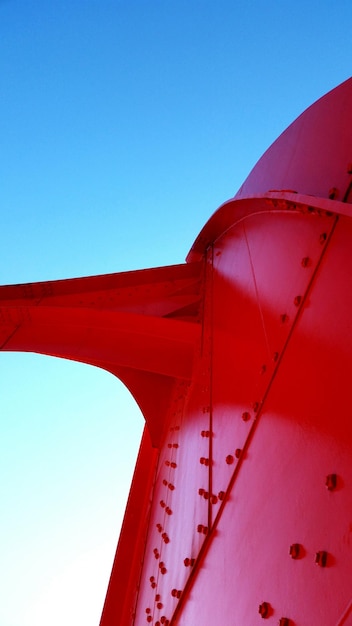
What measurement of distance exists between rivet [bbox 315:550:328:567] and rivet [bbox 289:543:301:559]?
15cm

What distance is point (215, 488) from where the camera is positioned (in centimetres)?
289

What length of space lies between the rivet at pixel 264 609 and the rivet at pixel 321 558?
369 mm

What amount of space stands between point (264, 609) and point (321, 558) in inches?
16.4

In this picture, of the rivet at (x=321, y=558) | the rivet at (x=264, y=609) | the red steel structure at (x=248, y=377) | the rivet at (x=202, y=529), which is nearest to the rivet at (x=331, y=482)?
the red steel structure at (x=248, y=377)

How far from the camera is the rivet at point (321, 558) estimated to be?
1542mm

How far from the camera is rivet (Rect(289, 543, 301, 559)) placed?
1722 millimetres

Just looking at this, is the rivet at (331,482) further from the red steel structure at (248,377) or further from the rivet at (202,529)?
the rivet at (202,529)

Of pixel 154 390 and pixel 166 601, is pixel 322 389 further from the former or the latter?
pixel 154 390

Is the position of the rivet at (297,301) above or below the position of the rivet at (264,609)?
above

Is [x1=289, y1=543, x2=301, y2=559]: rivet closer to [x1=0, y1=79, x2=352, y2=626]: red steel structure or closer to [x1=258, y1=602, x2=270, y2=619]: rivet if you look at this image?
[x1=0, y1=79, x2=352, y2=626]: red steel structure

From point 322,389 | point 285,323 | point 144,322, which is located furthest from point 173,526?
point 322,389

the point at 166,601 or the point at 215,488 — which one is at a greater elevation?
the point at 215,488

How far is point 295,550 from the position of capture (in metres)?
1.73

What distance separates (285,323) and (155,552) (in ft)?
9.56
